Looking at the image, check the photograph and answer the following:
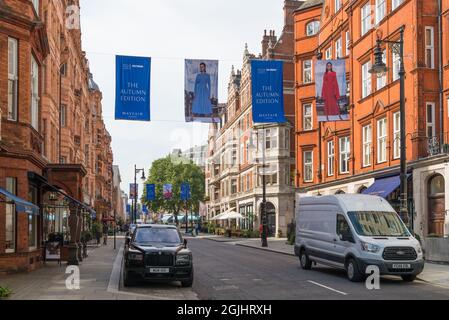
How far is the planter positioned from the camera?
2305 cm

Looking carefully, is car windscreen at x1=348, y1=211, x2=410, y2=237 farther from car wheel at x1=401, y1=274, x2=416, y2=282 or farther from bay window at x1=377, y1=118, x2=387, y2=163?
bay window at x1=377, y1=118, x2=387, y2=163

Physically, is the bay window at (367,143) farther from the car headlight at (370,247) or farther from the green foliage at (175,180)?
the green foliage at (175,180)

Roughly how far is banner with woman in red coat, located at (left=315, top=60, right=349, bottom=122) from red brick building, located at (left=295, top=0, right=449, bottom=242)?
3554 mm

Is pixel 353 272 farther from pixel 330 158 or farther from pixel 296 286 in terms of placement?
pixel 330 158

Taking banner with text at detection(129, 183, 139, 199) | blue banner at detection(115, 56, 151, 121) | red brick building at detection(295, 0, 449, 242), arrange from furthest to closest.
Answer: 1. banner with text at detection(129, 183, 139, 199)
2. red brick building at detection(295, 0, 449, 242)
3. blue banner at detection(115, 56, 151, 121)

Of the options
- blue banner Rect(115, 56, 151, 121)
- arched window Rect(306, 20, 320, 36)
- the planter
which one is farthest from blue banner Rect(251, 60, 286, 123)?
arched window Rect(306, 20, 320, 36)

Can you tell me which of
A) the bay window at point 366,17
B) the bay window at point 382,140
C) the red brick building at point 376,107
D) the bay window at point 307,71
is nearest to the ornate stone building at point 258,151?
the bay window at point 307,71

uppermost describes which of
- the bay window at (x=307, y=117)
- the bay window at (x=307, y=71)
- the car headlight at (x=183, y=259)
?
the bay window at (x=307, y=71)

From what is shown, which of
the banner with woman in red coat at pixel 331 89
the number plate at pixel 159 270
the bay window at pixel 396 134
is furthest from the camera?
the bay window at pixel 396 134

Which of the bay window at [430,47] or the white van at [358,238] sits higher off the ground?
the bay window at [430,47]

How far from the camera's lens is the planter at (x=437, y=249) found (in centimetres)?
2305

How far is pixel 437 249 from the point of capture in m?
23.6
